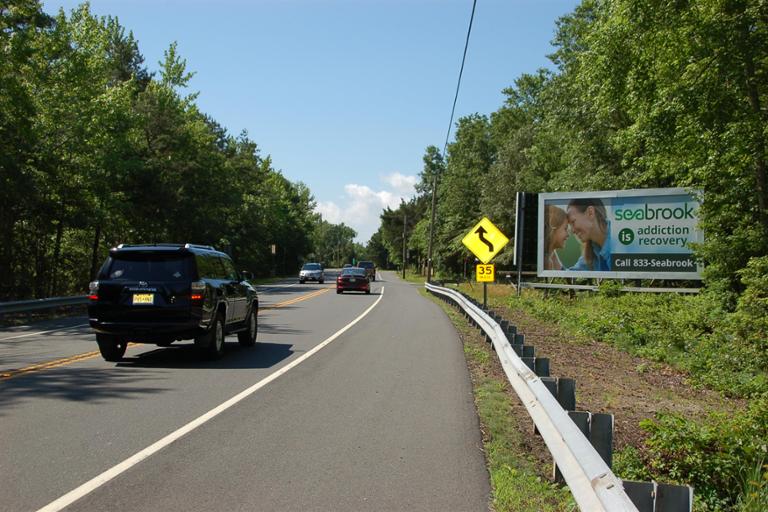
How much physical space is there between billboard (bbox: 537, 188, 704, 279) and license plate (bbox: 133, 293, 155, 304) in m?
19.9

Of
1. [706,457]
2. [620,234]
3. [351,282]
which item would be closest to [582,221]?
[620,234]

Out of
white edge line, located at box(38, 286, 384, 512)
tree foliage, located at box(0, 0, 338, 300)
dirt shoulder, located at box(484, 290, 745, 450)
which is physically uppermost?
tree foliage, located at box(0, 0, 338, 300)

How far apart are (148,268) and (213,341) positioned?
5.44ft

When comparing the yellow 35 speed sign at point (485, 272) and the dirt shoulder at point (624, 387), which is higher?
the yellow 35 speed sign at point (485, 272)

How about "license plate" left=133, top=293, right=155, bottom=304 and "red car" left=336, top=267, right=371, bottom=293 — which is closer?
"license plate" left=133, top=293, right=155, bottom=304

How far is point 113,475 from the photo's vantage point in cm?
530

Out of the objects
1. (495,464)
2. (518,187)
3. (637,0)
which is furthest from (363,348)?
(518,187)

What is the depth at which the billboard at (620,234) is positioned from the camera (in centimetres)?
2594

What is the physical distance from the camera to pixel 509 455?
6.21m

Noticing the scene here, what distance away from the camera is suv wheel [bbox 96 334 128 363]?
11.3 metres

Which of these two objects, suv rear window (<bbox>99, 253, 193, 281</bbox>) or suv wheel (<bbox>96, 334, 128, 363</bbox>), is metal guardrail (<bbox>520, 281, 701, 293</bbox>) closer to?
suv rear window (<bbox>99, 253, 193, 281</bbox>)

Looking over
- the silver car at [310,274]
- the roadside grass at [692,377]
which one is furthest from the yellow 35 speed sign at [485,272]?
the silver car at [310,274]

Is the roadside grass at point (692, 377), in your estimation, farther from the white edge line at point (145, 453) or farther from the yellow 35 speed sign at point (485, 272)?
the white edge line at point (145, 453)

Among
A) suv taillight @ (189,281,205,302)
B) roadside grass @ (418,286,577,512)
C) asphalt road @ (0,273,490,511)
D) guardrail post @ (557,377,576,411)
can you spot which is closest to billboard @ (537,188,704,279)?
asphalt road @ (0,273,490,511)
